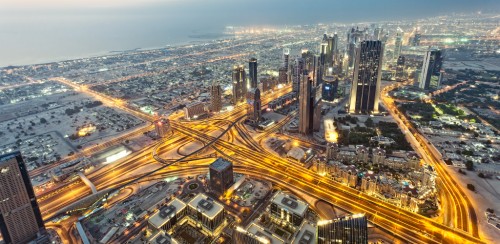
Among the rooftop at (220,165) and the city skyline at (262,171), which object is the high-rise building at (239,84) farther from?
the rooftop at (220,165)

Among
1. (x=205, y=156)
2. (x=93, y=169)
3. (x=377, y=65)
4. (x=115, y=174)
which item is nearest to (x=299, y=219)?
(x=205, y=156)

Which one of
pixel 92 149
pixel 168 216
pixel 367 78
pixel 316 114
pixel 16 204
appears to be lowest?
pixel 92 149

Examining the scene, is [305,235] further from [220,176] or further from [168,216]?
[168,216]

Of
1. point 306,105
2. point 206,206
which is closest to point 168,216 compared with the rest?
point 206,206

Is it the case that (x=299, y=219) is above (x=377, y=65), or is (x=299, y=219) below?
below

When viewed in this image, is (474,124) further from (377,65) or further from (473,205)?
(473,205)

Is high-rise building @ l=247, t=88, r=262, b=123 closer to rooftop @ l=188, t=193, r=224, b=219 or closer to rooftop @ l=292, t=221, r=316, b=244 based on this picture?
rooftop @ l=188, t=193, r=224, b=219
